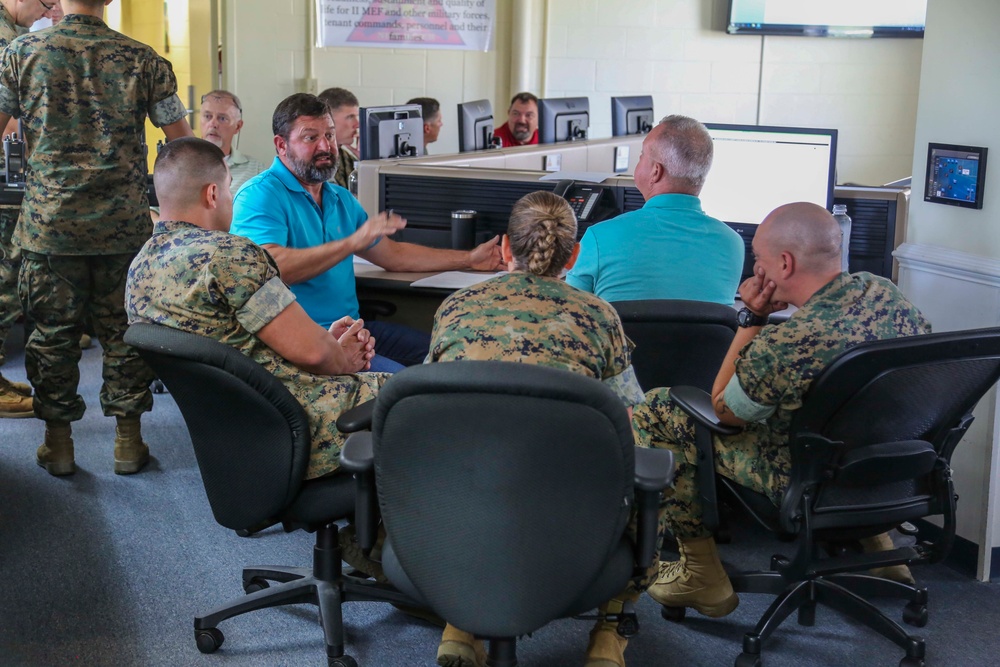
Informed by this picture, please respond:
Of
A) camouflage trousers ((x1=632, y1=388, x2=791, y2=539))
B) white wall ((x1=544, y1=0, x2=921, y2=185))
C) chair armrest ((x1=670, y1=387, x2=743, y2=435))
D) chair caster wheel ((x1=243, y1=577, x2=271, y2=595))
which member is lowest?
chair caster wheel ((x1=243, y1=577, x2=271, y2=595))

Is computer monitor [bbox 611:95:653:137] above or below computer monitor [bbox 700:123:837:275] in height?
above

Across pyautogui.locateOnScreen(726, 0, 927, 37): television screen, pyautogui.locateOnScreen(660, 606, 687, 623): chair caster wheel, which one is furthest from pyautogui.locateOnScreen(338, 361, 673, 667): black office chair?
pyautogui.locateOnScreen(726, 0, 927, 37): television screen

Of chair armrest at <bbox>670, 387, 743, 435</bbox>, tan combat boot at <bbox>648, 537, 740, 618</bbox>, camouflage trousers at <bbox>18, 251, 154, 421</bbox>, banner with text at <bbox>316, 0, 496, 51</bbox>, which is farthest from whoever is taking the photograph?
banner with text at <bbox>316, 0, 496, 51</bbox>

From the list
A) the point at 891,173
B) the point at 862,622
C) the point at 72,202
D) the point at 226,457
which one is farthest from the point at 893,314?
the point at 891,173

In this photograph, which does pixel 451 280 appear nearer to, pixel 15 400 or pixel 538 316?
pixel 538 316

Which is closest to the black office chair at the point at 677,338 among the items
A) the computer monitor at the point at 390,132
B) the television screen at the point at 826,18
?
the computer monitor at the point at 390,132

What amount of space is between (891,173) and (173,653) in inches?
229

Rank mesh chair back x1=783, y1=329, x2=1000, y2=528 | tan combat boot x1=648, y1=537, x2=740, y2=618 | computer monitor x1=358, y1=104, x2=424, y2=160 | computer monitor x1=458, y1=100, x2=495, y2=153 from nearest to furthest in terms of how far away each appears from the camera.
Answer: mesh chair back x1=783, y1=329, x2=1000, y2=528
tan combat boot x1=648, y1=537, x2=740, y2=618
computer monitor x1=358, y1=104, x2=424, y2=160
computer monitor x1=458, y1=100, x2=495, y2=153

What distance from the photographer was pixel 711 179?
3254 millimetres

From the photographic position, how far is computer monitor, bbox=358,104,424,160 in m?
3.75

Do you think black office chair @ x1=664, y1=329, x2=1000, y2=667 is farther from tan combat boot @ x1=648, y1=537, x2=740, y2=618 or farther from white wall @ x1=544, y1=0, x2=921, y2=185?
white wall @ x1=544, y1=0, x2=921, y2=185

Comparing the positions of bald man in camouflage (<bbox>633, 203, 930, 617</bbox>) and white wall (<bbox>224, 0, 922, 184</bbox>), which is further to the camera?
white wall (<bbox>224, 0, 922, 184</bbox>)

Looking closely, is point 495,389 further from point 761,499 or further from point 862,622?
point 862,622

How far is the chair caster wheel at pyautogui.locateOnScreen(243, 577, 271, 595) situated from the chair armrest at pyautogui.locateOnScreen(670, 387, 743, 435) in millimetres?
1024
